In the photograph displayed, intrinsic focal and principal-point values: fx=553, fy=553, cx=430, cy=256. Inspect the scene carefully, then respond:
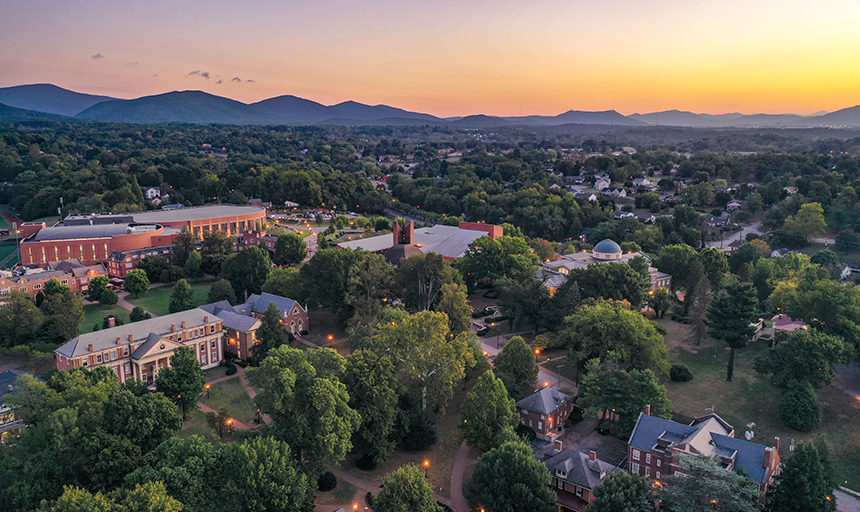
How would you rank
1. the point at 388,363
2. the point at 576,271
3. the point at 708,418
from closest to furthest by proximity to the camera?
the point at 708,418, the point at 388,363, the point at 576,271

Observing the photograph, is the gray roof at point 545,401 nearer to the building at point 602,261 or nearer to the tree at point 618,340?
the tree at point 618,340

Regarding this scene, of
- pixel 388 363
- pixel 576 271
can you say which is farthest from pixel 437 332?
pixel 576 271

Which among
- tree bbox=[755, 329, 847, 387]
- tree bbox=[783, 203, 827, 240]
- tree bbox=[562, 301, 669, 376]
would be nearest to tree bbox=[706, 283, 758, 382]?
tree bbox=[755, 329, 847, 387]

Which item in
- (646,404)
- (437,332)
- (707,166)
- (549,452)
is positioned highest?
(707,166)

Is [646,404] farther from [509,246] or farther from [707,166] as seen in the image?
[707,166]

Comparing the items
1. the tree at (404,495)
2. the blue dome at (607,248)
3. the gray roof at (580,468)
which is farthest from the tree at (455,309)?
the blue dome at (607,248)

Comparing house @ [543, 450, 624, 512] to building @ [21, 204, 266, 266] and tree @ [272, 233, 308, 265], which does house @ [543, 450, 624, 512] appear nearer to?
tree @ [272, 233, 308, 265]

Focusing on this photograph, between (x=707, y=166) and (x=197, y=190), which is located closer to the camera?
(x=197, y=190)
